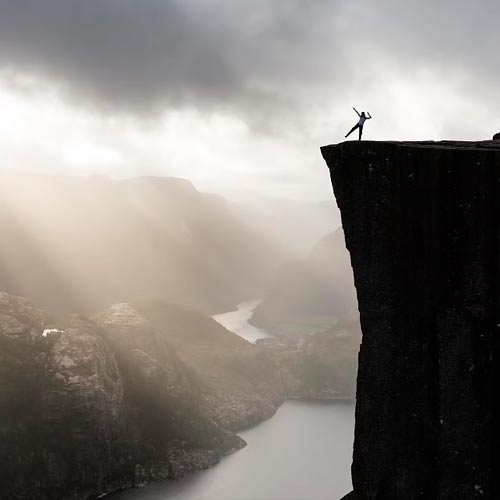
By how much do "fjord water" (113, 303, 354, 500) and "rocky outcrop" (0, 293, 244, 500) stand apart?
16.0 feet

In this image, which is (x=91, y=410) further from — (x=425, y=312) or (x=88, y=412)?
(x=425, y=312)

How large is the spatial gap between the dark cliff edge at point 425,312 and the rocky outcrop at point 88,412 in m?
111

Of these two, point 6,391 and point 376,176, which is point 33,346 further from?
point 376,176

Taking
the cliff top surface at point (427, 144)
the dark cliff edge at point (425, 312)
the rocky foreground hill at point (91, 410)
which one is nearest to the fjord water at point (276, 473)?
the rocky foreground hill at point (91, 410)

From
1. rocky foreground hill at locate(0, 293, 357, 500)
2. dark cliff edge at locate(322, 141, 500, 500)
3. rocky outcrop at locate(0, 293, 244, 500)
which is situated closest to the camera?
dark cliff edge at locate(322, 141, 500, 500)

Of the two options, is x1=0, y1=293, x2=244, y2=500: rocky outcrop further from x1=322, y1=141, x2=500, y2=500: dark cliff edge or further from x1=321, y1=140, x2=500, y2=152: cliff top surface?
x1=321, y1=140, x2=500, y2=152: cliff top surface

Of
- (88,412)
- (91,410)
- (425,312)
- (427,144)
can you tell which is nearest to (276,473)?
(91,410)

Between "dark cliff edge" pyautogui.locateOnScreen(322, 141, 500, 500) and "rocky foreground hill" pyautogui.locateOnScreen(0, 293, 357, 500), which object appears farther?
"rocky foreground hill" pyautogui.locateOnScreen(0, 293, 357, 500)

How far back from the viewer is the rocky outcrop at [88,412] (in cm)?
12100

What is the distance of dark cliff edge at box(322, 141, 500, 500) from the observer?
1823 cm

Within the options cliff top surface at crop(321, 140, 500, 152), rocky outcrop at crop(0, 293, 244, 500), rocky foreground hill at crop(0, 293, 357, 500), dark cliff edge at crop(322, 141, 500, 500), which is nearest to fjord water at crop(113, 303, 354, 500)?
rocky foreground hill at crop(0, 293, 357, 500)

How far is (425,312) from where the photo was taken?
18984 mm

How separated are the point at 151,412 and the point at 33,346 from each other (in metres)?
32.6

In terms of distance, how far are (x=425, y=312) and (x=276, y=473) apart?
136 metres
